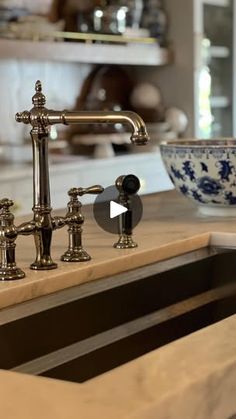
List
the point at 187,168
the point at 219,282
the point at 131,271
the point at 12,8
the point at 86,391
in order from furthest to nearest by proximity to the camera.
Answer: the point at 12,8 → the point at 187,168 → the point at 219,282 → the point at 131,271 → the point at 86,391

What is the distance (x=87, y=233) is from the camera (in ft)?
5.05

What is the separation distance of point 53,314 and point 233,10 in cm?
379

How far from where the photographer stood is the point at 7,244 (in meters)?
1.16

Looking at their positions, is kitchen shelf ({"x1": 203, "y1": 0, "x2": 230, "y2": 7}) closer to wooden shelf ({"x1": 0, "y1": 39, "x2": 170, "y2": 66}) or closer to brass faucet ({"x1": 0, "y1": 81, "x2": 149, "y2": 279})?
wooden shelf ({"x1": 0, "y1": 39, "x2": 170, "y2": 66})

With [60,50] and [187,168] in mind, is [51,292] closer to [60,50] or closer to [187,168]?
[187,168]

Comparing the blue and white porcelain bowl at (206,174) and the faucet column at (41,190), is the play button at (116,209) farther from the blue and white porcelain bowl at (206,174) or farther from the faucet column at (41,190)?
the blue and white porcelain bowl at (206,174)

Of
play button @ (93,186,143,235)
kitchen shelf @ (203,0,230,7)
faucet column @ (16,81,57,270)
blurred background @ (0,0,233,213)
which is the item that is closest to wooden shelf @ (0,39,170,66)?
blurred background @ (0,0,233,213)

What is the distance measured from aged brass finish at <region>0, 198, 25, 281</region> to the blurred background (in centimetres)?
210

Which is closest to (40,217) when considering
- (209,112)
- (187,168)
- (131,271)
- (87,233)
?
(131,271)

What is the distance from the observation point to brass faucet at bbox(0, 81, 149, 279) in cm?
121

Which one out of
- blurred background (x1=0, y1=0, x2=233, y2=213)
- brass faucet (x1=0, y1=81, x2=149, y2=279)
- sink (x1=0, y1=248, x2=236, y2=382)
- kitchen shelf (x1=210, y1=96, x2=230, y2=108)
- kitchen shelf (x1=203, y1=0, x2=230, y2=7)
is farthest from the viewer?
kitchen shelf (x1=210, y1=96, x2=230, y2=108)

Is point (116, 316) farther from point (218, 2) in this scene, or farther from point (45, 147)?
point (218, 2)

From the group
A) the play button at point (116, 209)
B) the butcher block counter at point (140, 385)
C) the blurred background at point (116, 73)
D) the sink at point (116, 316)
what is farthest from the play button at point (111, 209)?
the blurred background at point (116, 73)

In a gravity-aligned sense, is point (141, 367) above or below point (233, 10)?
below
